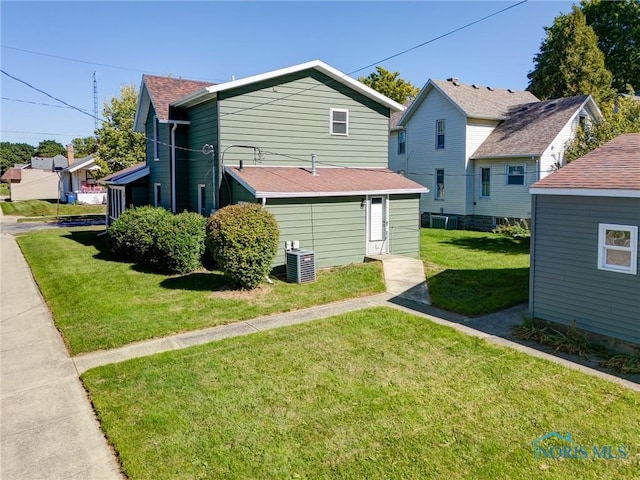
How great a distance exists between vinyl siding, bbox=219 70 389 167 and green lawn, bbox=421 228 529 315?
4.86 meters

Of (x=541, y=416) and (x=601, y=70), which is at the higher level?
(x=601, y=70)

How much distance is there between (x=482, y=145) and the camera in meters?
26.6

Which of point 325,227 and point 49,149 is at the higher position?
point 49,149

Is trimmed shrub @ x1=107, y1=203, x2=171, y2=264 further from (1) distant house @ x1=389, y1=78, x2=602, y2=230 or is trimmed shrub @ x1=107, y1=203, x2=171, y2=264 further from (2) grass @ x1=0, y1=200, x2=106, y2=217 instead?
(2) grass @ x1=0, y1=200, x2=106, y2=217

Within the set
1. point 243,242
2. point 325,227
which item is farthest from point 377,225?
point 243,242

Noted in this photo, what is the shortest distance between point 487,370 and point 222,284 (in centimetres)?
783

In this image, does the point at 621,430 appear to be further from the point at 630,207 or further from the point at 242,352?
the point at 242,352

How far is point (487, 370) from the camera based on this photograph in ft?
26.2

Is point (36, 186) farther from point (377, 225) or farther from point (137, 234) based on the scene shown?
point (377, 225)

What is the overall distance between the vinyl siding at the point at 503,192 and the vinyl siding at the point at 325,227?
1141 centimetres

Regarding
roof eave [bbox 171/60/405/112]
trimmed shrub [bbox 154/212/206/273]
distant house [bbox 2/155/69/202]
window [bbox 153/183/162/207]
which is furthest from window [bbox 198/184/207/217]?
distant house [bbox 2/155/69/202]

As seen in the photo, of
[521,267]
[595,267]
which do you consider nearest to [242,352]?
[595,267]

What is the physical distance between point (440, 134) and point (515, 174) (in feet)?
17.2

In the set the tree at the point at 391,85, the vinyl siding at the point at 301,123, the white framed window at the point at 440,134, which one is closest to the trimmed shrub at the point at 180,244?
the vinyl siding at the point at 301,123
